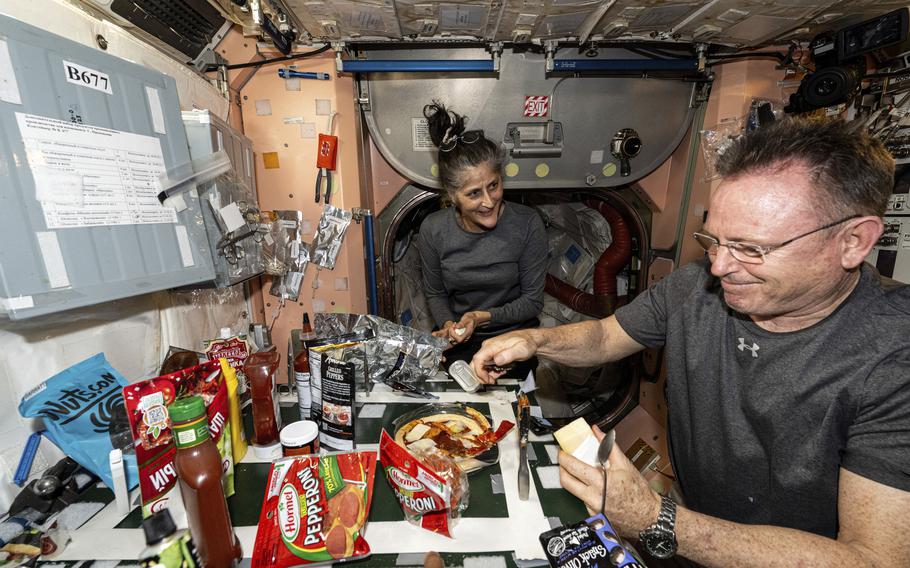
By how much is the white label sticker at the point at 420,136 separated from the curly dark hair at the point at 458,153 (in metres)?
0.30

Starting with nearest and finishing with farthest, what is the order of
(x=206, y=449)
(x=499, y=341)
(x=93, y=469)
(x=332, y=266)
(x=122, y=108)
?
(x=206, y=449)
(x=93, y=469)
(x=122, y=108)
(x=499, y=341)
(x=332, y=266)

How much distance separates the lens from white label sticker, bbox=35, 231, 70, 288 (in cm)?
82

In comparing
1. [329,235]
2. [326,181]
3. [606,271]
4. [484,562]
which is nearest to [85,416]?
[484,562]

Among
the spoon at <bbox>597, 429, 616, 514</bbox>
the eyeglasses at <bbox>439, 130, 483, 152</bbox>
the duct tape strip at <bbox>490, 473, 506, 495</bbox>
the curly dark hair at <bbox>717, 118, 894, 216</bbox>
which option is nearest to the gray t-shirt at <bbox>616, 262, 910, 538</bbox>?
the curly dark hair at <bbox>717, 118, 894, 216</bbox>

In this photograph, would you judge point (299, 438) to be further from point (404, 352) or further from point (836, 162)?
point (836, 162)

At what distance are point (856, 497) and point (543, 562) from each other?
2.19ft

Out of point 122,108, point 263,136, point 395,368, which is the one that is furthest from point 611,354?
point 263,136

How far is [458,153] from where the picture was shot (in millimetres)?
1729

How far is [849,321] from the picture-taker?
0.87 metres

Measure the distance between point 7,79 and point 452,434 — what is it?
1.29 m

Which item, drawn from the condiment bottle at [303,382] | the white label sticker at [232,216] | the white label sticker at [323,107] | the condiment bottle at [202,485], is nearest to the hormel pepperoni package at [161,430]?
the condiment bottle at [202,485]

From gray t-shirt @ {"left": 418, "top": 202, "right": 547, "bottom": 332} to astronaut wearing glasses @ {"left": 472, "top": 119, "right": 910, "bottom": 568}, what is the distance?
99cm

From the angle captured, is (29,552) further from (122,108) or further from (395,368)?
(122,108)

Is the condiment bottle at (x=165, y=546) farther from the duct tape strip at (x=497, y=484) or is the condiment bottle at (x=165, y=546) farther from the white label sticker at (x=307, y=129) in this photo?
the white label sticker at (x=307, y=129)
